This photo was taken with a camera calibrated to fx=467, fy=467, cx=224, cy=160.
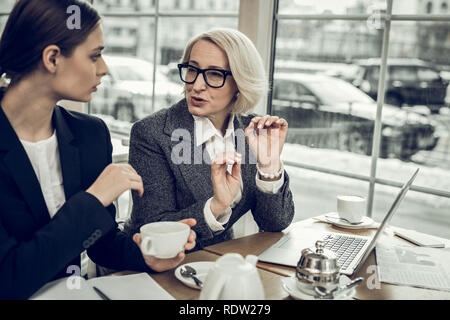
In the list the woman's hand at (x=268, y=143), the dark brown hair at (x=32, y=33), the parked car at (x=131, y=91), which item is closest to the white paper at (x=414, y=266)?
the woman's hand at (x=268, y=143)

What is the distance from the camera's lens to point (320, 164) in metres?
2.41

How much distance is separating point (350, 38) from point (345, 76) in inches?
7.5

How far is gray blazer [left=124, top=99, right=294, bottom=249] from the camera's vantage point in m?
1.55

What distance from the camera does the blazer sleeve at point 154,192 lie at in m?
1.47

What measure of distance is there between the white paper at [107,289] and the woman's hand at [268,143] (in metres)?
0.66

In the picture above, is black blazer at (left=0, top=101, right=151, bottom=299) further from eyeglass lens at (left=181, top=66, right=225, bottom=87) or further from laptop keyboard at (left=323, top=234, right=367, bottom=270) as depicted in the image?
laptop keyboard at (left=323, top=234, right=367, bottom=270)

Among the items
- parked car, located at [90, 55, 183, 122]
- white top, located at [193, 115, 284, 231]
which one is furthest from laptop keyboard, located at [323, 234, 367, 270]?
parked car, located at [90, 55, 183, 122]

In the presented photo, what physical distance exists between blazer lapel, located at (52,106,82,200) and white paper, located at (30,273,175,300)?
1.01ft

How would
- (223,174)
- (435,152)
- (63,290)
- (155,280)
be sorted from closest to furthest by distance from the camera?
1. (63,290)
2. (155,280)
3. (223,174)
4. (435,152)

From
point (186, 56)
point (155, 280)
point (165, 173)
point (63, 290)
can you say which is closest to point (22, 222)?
point (63, 290)

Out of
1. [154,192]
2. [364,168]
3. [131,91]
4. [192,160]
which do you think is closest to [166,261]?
[154,192]

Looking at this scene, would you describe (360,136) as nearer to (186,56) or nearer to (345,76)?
(345,76)

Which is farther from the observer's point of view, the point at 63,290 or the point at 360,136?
the point at 360,136

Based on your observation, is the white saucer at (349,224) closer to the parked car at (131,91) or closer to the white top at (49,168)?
the white top at (49,168)
